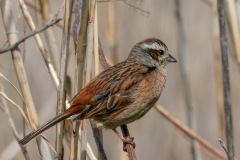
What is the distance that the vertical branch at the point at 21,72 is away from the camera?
224 centimetres

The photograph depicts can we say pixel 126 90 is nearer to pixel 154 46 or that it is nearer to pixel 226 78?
pixel 154 46

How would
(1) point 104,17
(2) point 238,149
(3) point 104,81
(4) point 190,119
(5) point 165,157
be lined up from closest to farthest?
1. (3) point 104,81
2. (4) point 190,119
3. (5) point 165,157
4. (2) point 238,149
5. (1) point 104,17

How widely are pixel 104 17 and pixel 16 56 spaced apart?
2620 millimetres

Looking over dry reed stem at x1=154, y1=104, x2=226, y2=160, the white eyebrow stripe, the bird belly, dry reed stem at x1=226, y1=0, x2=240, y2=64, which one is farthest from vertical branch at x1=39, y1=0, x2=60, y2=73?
dry reed stem at x1=226, y1=0, x2=240, y2=64

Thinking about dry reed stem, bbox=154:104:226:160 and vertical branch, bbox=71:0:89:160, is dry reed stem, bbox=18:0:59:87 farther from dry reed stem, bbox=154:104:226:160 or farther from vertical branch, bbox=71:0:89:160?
dry reed stem, bbox=154:104:226:160

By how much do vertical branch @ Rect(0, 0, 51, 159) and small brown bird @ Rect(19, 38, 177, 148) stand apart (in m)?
0.22

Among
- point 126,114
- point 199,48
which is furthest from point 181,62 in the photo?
point 199,48

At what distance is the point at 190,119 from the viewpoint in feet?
11.2

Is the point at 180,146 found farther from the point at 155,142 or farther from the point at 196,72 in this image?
the point at 196,72

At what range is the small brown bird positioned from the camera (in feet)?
8.45

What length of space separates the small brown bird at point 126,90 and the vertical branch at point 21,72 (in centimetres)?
22

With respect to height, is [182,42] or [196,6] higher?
[196,6]

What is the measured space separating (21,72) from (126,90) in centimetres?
75

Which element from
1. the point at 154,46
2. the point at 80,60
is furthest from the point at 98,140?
the point at 154,46
